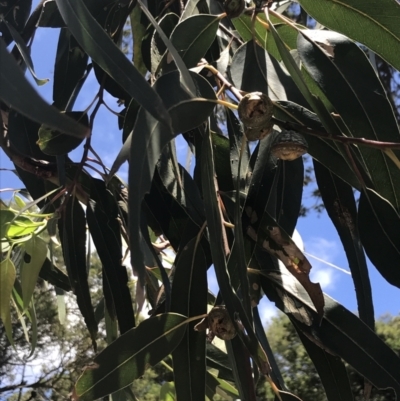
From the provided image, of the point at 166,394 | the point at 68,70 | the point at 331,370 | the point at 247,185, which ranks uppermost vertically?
the point at 68,70

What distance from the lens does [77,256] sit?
2.68ft

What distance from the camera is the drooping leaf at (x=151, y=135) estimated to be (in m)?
0.43

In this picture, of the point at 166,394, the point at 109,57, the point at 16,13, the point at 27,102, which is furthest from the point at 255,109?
the point at 166,394

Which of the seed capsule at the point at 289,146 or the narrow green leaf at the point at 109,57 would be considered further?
the seed capsule at the point at 289,146

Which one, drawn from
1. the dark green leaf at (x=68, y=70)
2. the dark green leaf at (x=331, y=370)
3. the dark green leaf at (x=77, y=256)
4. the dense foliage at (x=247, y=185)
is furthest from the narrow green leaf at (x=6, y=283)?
the dark green leaf at (x=331, y=370)

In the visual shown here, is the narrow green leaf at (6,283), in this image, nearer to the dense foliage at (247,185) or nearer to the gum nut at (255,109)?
the dense foliage at (247,185)

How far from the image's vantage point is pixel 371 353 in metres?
0.59

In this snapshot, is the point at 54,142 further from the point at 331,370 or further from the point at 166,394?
the point at 166,394

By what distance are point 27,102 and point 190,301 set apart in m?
0.40

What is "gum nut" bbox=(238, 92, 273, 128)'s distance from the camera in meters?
0.51

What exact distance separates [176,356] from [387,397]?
14.2 feet

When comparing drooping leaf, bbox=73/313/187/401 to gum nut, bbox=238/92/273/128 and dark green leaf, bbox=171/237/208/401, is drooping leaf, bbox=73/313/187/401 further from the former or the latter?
gum nut, bbox=238/92/273/128

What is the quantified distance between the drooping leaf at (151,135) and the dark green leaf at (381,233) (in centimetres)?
20

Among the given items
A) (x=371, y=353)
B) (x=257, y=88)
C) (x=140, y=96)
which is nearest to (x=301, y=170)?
(x=257, y=88)
